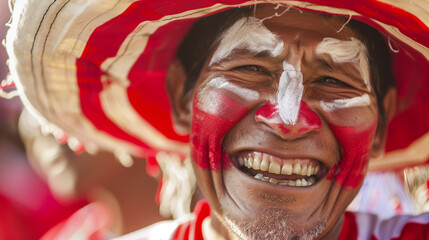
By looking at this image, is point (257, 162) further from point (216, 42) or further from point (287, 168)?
point (216, 42)

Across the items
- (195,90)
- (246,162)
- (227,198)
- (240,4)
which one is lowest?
A: (227,198)

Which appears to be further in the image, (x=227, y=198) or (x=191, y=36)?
(x=191, y=36)

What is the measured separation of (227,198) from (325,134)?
424 millimetres

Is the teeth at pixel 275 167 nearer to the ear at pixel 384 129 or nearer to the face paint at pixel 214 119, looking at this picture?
the face paint at pixel 214 119

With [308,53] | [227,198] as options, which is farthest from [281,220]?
[308,53]

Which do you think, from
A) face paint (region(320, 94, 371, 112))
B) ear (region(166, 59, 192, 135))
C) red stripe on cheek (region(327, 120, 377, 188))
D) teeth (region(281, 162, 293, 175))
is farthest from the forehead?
ear (region(166, 59, 192, 135))

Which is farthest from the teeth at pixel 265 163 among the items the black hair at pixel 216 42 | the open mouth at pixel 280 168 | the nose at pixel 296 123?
the black hair at pixel 216 42

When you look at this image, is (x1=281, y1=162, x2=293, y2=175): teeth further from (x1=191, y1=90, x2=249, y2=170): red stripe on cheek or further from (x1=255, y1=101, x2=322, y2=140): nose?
(x1=191, y1=90, x2=249, y2=170): red stripe on cheek

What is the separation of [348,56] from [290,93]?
0.88ft

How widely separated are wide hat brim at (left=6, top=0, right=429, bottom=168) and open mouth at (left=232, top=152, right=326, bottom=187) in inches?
20.2

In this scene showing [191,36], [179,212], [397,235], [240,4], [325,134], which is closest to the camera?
[240,4]

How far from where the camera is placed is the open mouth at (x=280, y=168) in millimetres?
1868

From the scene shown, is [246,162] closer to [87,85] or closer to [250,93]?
[250,93]

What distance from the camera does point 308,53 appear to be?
1.85 meters
